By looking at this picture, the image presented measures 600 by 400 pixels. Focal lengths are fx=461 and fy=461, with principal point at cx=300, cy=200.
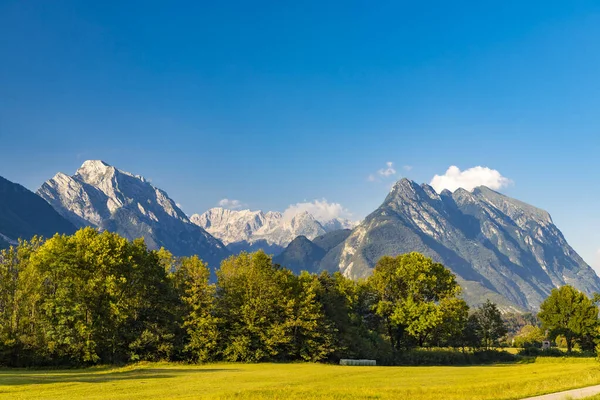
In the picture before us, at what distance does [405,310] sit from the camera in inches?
3469

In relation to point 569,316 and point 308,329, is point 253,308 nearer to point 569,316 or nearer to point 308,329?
point 308,329

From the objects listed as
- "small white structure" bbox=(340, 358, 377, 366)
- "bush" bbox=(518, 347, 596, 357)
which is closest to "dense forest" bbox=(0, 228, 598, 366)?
"small white structure" bbox=(340, 358, 377, 366)

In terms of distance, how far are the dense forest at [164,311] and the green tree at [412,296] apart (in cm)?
52

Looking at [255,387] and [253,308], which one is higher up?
[253,308]

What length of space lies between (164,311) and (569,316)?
9183cm

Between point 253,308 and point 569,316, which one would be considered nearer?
point 253,308

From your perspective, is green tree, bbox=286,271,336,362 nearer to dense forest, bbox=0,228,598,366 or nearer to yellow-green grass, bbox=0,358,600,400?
dense forest, bbox=0,228,598,366

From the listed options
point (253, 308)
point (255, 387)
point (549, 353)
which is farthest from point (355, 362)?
point (549, 353)

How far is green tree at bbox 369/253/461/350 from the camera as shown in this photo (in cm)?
8538

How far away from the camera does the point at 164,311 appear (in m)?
63.3

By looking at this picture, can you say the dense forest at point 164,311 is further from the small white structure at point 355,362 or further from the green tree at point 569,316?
the green tree at point 569,316

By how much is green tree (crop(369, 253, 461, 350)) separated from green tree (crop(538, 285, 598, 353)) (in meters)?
32.0

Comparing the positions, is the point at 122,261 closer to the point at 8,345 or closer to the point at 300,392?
the point at 8,345

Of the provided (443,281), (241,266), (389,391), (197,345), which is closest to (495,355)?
(443,281)
